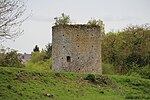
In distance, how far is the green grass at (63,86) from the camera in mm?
18172

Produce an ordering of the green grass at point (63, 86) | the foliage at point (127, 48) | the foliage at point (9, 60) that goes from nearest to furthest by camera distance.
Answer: the green grass at point (63, 86) → the foliage at point (9, 60) → the foliage at point (127, 48)

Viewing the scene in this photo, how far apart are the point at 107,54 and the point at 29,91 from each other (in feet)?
88.5

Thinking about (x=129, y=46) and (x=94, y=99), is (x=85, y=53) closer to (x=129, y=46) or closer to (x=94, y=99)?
(x=94, y=99)

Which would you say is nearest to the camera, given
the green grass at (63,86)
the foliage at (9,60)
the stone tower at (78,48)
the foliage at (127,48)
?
the green grass at (63,86)

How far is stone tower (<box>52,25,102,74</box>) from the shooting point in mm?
28047

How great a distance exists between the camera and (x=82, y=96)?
62.8ft

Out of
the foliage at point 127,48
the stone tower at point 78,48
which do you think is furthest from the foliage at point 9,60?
the foliage at point 127,48

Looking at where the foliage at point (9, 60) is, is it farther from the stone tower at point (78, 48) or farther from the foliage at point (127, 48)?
the foliage at point (127, 48)

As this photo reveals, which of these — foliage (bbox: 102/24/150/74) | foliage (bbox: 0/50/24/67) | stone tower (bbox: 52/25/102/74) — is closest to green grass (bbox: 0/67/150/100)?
stone tower (bbox: 52/25/102/74)

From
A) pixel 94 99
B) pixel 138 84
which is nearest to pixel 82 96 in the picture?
pixel 94 99

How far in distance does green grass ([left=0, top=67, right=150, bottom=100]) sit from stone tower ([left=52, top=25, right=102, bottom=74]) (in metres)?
4.05

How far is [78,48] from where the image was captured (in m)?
28.1

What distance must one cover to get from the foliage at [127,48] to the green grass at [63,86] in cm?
1825

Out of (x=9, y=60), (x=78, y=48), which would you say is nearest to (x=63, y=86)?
(x=78, y=48)
